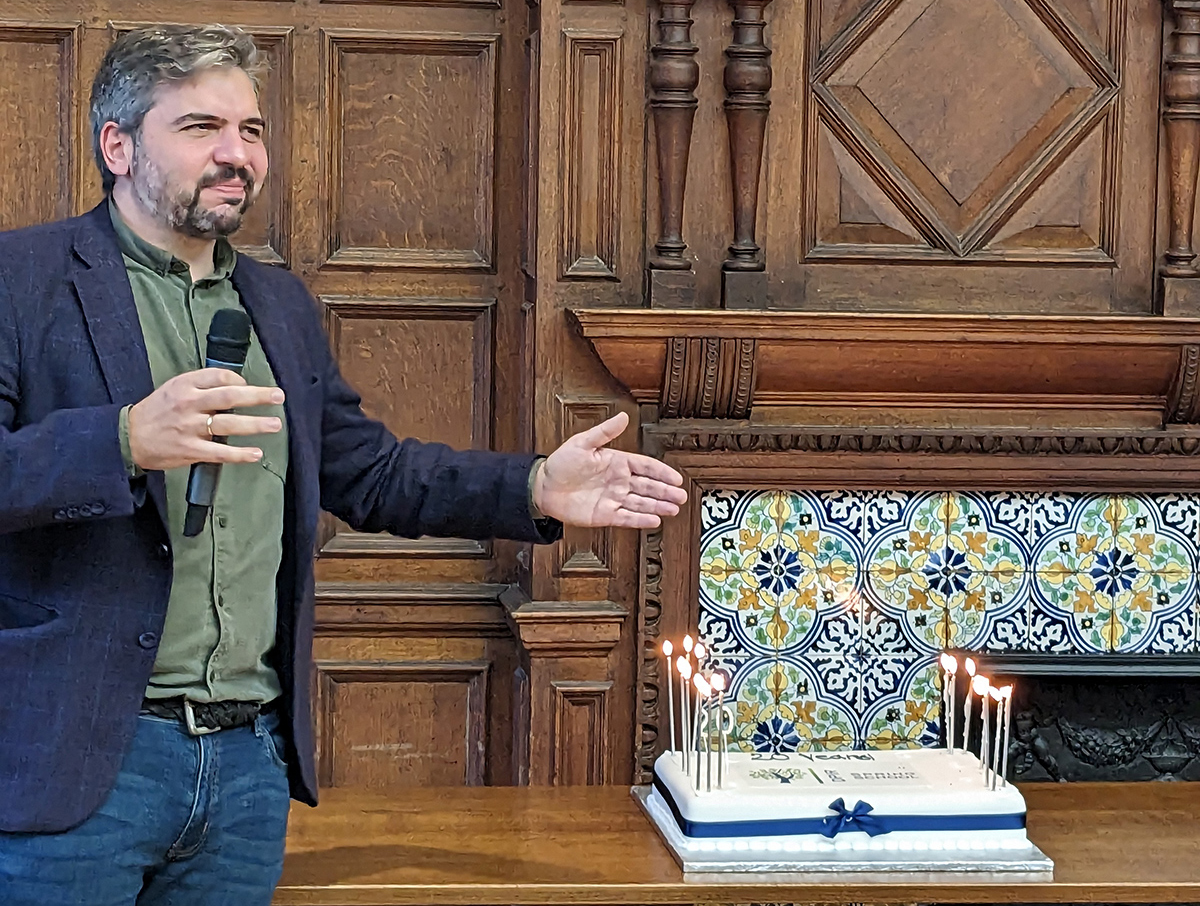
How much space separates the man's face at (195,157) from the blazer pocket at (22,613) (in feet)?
1.64

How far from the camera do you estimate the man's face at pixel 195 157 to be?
6.88ft

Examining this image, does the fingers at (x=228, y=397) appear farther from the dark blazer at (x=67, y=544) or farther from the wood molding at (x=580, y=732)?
the wood molding at (x=580, y=732)

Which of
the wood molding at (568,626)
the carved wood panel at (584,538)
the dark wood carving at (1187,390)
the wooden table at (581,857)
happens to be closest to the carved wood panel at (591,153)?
the carved wood panel at (584,538)

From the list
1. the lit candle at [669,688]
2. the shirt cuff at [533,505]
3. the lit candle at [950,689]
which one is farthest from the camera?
the lit candle at [669,688]

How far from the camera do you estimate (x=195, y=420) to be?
179cm

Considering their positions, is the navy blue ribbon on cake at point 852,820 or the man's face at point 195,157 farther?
the navy blue ribbon on cake at point 852,820

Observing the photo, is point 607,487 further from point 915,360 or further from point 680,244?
point 915,360

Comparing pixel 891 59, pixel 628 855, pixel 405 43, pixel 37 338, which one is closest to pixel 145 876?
pixel 37 338

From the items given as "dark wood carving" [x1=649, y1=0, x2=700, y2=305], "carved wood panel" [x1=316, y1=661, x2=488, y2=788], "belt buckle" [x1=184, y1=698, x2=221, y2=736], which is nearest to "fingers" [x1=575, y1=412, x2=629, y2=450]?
"belt buckle" [x1=184, y1=698, x2=221, y2=736]

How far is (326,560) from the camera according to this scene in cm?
329

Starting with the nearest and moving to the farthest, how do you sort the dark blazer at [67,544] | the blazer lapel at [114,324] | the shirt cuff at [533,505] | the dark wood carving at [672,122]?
1. the dark blazer at [67,544]
2. the blazer lapel at [114,324]
3. the shirt cuff at [533,505]
4. the dark wood carving at [672,122]

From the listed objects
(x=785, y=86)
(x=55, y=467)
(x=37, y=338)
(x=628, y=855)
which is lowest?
(x=628, y=855)

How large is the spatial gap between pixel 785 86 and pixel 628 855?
1.43 meters

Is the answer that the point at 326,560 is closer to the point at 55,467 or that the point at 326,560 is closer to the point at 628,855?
the point at 628,855
